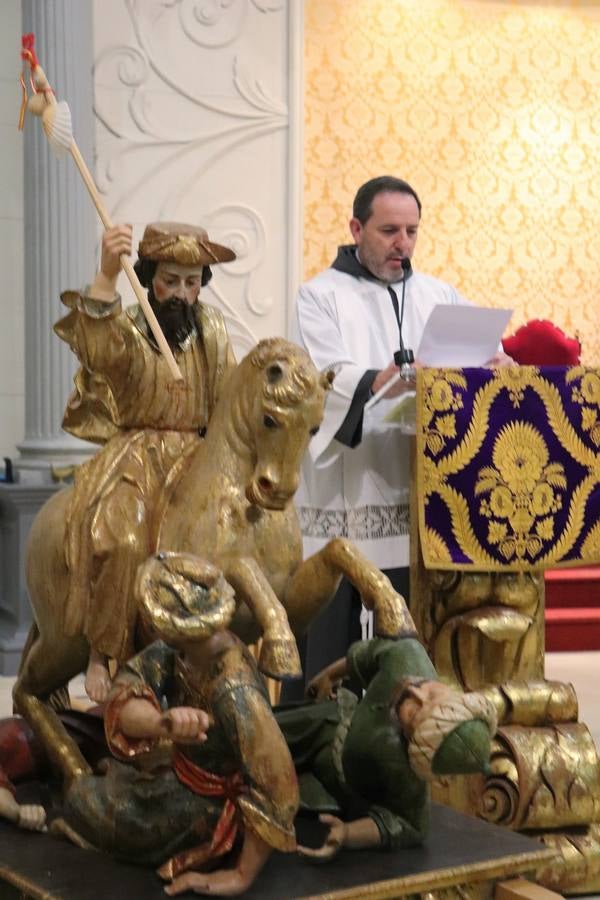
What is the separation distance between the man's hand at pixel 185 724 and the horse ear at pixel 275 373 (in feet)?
2.33

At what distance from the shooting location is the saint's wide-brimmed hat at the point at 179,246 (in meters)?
3.02

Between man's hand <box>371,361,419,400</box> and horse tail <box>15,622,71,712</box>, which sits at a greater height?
man's hand <box>371,361,419,400</box>

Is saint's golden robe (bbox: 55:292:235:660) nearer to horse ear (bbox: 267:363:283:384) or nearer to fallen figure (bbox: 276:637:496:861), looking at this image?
horse ear (bbox: 267:363:283:384)

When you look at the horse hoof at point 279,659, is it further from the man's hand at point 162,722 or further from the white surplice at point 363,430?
the white surplice at point 363,430

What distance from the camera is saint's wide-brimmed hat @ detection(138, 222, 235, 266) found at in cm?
302

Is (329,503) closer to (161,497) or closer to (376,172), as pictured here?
(161,497)

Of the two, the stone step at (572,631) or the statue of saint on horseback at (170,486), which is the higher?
the statue of saint on horseback at (170,486)

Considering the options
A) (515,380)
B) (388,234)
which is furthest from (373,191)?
(515,380)

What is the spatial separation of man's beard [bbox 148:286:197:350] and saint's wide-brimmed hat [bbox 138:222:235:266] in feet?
0.33

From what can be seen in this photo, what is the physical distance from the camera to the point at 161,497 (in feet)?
10.0

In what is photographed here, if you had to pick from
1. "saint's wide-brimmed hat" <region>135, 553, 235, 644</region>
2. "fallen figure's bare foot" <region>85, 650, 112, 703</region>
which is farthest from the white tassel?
"fallen figure's bare foot" <region>85, 650, 112, 703</region>


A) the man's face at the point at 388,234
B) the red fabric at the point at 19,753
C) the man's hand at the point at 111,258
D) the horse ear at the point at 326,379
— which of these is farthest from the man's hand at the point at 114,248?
the man's face at the point at 388,234

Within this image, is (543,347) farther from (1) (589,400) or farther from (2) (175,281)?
(2) (175,281)

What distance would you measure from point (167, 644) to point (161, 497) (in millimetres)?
441
